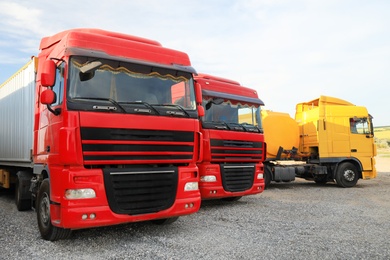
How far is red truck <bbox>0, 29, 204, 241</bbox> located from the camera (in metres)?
4.51

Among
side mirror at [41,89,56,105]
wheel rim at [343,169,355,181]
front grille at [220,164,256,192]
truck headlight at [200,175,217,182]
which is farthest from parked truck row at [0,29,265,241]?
wheel rim at [343,169,355,181]

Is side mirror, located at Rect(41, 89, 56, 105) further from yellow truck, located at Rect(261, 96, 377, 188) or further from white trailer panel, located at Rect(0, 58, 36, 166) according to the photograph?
yellow truck, located at Rect(261, 96, 377, 188)

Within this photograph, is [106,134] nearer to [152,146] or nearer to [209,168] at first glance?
[152,146]

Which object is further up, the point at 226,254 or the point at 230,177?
the point at 230,177

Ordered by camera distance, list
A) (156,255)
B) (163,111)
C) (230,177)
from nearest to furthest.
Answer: (156,255) < (163,111) < (230,177)

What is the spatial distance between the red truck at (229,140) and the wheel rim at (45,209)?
11.1 ft

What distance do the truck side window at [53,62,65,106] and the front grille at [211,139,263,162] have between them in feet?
12.5

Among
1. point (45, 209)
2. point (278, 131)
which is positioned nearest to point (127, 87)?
point (45, 209)

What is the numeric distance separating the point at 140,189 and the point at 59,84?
1949 mm

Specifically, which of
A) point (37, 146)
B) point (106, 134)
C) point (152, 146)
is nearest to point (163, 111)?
point (152, 146)

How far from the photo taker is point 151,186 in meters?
5.07

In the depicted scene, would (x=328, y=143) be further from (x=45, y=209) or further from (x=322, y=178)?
(x=45, y=209)

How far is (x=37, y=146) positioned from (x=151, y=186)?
235 cm

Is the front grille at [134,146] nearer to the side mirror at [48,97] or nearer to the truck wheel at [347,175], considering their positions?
the side mirror at [48,97]
